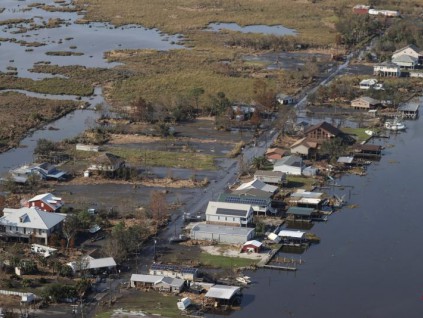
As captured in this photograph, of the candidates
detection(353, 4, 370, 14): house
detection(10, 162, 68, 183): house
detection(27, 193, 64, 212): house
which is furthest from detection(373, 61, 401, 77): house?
detection(27, 193, 64, 212): house

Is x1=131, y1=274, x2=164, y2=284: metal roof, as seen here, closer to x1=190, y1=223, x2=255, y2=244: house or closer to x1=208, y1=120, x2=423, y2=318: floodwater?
x1=208, y1=120, x2=423, y2=318: floodwater

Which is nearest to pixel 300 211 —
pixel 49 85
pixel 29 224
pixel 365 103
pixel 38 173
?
pixel 29 224

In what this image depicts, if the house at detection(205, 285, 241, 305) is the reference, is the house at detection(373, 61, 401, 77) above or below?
above

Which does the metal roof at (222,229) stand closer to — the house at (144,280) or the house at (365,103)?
the house at (144,280)

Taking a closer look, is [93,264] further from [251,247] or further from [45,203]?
[45,203]

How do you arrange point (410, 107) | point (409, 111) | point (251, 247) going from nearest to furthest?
1. point (251, 247)
2. point (409, 111)
3. point (410, 107)

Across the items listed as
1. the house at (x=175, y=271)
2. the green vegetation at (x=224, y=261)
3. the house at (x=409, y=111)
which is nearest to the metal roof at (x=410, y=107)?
the house at (x=409, y=111)
